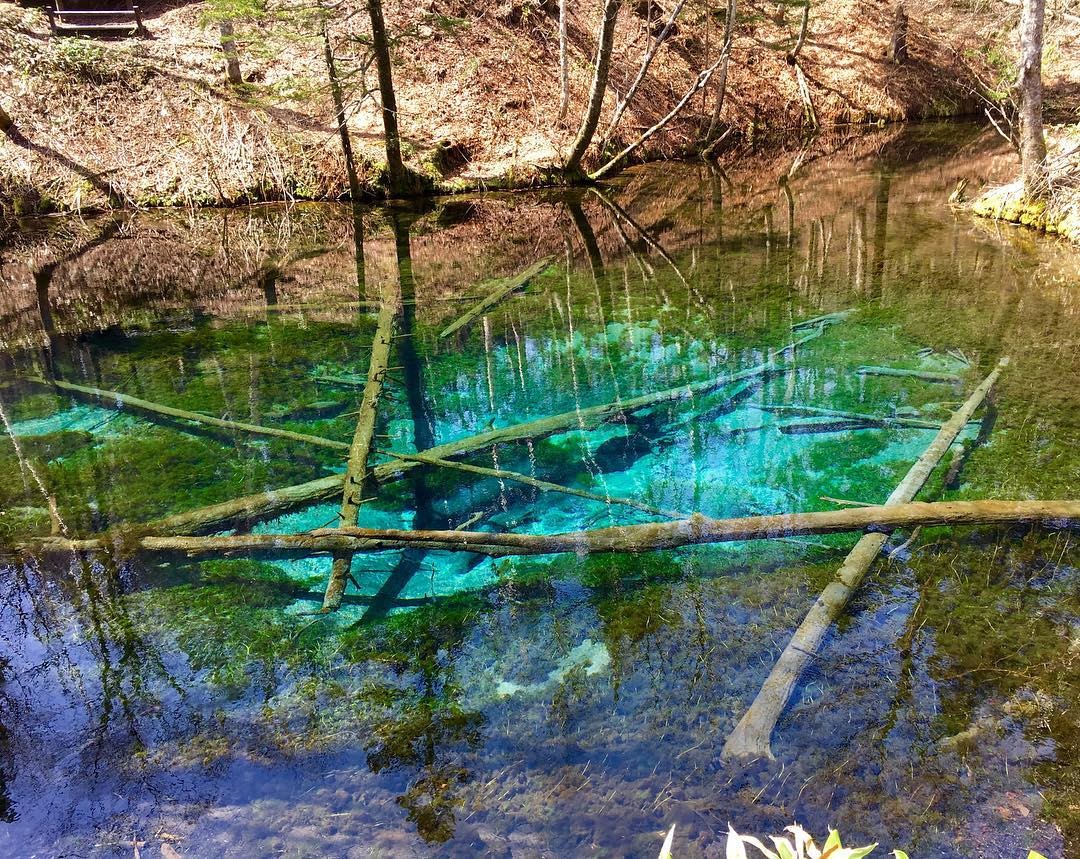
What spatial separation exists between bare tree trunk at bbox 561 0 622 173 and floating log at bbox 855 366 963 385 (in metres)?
10.4

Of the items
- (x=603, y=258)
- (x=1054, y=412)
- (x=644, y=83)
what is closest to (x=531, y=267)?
(x=603, y=258)

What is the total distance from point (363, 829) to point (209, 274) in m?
9.97

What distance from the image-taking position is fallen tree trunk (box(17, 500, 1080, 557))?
4.09 metres

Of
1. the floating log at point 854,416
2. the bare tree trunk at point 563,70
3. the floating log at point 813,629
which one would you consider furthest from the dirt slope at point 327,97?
the floating log at point 813,629

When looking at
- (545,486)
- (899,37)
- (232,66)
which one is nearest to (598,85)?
(232,66)

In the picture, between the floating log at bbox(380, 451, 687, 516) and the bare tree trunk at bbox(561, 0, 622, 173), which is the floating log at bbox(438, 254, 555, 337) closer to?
the floating log at bbox(380, 451, 687, 516)

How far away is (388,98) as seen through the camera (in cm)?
1429

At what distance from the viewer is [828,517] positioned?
4258 millimetres

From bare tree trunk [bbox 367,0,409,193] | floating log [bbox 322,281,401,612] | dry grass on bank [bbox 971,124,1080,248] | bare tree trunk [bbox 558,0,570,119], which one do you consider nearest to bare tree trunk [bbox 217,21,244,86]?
bare tree trunk [bbox 367,0,409,193]

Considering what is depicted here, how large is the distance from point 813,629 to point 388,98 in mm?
13739

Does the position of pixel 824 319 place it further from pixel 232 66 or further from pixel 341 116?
pixel 232 66

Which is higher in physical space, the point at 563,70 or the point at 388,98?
the point at 563,70

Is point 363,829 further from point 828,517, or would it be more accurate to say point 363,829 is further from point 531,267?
point 531,267

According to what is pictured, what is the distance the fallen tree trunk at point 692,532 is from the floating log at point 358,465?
5.9 inches
